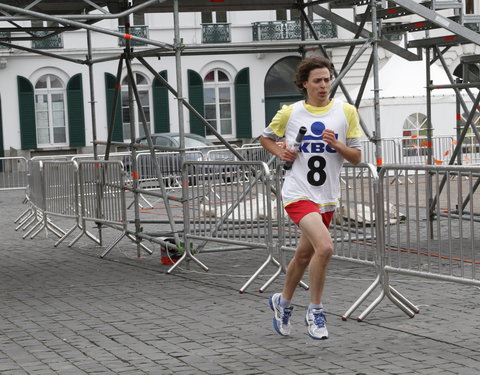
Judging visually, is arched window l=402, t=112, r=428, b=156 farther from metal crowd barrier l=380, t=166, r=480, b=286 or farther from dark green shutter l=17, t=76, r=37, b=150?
metal crowd barrier l=380, t=166, r=480, b=286

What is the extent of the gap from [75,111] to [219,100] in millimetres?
6183

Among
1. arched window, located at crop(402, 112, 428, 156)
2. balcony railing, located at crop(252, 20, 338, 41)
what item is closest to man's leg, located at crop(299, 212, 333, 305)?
arched window, located at crop(402, 112, 428, 156)

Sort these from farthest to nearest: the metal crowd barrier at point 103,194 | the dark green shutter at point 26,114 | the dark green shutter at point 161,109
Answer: the dark green shutter at point 161,109 → the dark green shutter at point 26,114 → the metal crowd barrier at point 103,194

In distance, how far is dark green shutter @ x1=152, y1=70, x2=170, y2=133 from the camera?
4503 centimetres

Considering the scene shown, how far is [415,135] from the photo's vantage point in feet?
99.1

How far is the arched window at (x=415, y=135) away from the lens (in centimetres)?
2892

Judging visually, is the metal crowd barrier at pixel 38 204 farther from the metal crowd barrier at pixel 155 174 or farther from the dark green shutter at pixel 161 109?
the dark green shutter at pixel 161 109

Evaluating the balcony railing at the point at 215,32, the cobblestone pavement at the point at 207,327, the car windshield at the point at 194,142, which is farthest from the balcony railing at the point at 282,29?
the cobblestone pavement at the point at 207,327

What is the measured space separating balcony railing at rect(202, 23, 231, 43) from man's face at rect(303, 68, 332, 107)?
39461 millimetres

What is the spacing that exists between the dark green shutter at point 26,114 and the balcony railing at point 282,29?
33.0 ft

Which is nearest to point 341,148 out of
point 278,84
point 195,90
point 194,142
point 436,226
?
point 436,226

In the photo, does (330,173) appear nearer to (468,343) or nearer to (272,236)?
(468,343)

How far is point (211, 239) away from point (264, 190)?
1.06 m

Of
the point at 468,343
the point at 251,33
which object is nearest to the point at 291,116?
the point at 468,343
